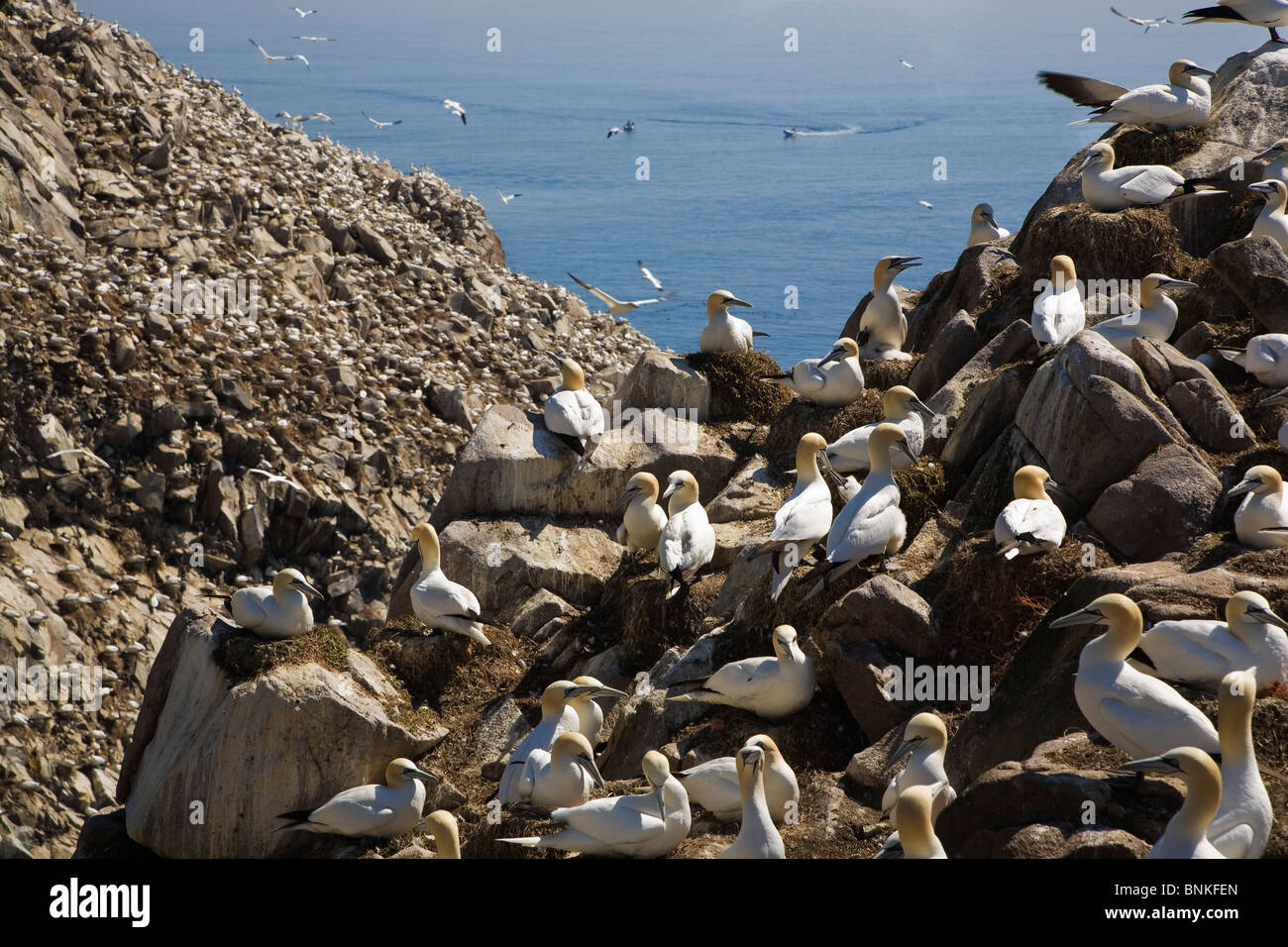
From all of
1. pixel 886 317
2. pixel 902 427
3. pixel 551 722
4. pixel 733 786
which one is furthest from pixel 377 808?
pixel 886 317

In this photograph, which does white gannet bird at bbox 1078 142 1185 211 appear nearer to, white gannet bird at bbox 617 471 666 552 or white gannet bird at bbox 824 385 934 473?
white gannet bird at bbox 824 385 934 473

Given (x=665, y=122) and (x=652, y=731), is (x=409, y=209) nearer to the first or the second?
(x=652, y=731)

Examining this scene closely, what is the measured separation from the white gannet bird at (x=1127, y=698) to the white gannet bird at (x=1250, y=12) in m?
11.4

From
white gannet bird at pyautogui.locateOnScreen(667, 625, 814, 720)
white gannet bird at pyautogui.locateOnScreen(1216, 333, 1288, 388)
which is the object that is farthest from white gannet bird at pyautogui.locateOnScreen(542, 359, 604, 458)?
white gannet bird at pyautogui.locateOnScreen(1216, 333, 1288, 388)

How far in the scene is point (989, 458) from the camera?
12227mm

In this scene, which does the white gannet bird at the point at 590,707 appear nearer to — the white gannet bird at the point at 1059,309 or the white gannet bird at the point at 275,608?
the white gannet bird at the point at 275,608

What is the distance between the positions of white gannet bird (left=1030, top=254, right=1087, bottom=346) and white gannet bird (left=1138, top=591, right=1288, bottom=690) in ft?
15.4

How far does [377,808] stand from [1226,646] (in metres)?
6.80

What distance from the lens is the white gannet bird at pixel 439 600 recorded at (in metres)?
13.7

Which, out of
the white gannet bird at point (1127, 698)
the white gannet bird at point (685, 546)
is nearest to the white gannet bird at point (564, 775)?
the white gannet bird at point (685, 546)

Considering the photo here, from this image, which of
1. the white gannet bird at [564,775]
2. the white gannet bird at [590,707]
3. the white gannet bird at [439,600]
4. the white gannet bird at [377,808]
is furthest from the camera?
A: the white gannet bird at [439,600]

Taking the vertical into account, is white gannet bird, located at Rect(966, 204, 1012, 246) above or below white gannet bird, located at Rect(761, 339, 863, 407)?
above

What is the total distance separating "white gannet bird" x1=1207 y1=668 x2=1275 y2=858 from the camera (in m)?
6.56
